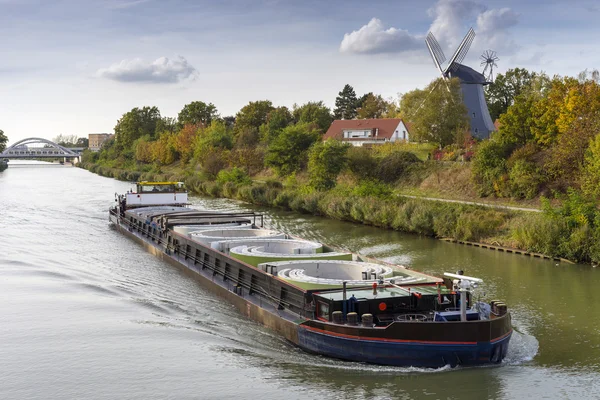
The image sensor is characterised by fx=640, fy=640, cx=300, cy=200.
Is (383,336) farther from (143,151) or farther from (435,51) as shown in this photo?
(143,151)

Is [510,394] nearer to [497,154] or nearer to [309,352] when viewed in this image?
[309,352]

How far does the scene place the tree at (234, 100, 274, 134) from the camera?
Result: 100m

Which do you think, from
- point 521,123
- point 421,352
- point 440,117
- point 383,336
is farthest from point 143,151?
point 421,352

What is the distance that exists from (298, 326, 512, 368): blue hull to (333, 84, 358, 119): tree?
90591mm

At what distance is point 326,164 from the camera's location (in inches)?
2030

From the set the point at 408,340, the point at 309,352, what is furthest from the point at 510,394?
the point at 309,352

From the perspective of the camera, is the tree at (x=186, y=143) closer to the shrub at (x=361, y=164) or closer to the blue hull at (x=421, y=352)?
the shrub at (x=361, y=164)

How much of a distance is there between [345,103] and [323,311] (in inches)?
3595

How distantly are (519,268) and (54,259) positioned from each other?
66.6ft

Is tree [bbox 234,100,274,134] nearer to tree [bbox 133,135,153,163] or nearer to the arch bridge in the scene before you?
tree [bbox 133,135,153,163]

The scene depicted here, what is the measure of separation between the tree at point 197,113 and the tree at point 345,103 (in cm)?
2900

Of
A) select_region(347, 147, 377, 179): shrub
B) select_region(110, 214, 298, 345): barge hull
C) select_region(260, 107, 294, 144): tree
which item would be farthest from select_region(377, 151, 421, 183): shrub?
select_region(260, 107, 294, 144): tree

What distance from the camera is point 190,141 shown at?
100 m

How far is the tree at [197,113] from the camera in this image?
123m
